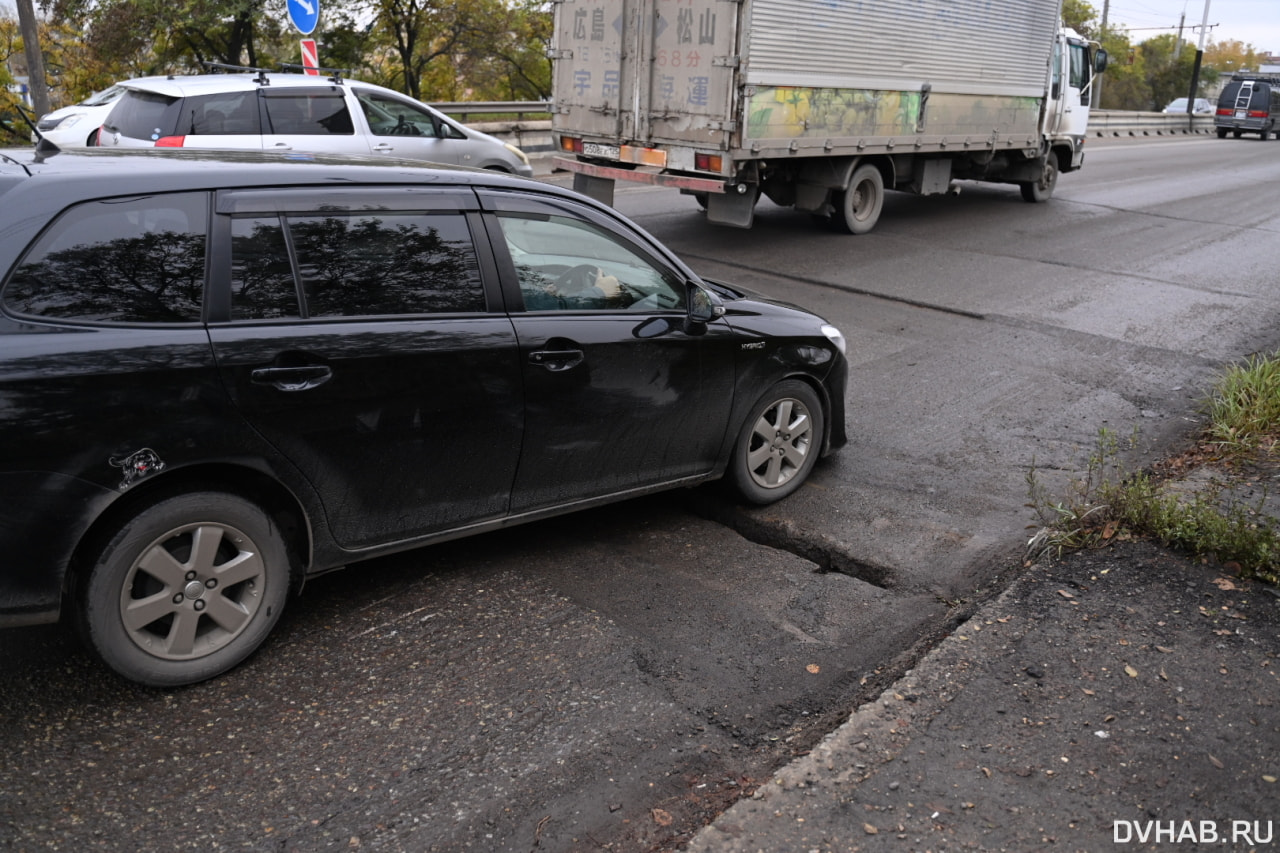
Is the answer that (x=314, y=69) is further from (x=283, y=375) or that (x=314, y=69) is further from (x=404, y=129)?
(x=283, y=375)

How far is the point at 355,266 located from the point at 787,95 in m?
8.90

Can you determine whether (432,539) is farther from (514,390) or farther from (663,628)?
(663,628)

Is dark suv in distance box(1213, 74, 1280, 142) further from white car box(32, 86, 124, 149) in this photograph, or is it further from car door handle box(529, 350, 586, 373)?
car door handle box(529, 350, 586, 373)

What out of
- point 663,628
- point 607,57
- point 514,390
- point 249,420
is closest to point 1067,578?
point 663,628

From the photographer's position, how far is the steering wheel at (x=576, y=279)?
443 centimetres

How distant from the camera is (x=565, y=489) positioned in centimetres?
448

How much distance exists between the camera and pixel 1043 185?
18.2 meters

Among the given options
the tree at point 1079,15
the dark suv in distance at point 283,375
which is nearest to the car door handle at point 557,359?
the dark suv in distance at point 283,375

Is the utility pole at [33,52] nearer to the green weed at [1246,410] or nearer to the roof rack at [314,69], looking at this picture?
the roof rack at [314,69]

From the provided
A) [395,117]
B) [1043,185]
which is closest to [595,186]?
[395,117]

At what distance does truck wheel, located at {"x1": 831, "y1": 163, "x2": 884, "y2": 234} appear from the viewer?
44.6 ft

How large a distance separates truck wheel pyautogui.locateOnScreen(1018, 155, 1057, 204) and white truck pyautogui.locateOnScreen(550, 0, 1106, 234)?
2.23m

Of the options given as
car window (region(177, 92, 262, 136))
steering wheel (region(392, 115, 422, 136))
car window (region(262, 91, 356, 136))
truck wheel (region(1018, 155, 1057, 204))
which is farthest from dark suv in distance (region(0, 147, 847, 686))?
truck wheel (region(1018, 155, 1057, 204))

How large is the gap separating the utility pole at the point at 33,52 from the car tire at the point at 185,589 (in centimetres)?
1673
